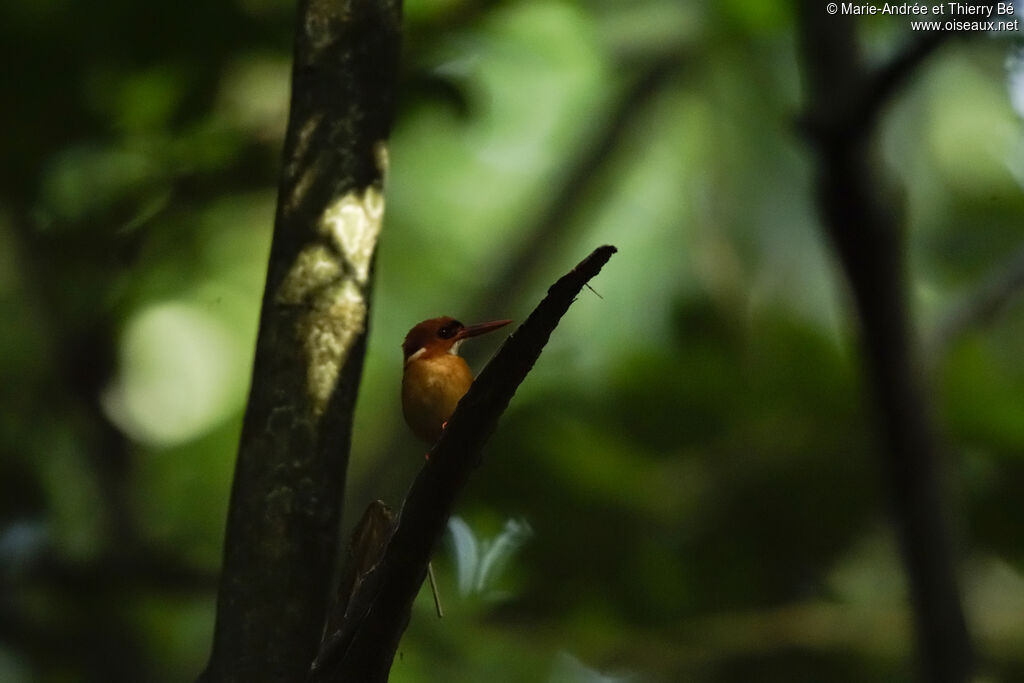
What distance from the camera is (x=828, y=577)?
641 cm

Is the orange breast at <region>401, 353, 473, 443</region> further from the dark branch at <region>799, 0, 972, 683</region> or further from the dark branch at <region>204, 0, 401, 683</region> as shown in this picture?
the dark branch at <region>799, 0, 972, 683</region>

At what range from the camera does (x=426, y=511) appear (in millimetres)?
2211

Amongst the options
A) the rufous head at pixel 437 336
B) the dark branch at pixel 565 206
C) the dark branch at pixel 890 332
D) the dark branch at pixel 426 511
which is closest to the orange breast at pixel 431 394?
the rufous head at pixel 437 336

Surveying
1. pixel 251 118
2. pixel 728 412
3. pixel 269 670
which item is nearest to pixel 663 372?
pixel 728 412

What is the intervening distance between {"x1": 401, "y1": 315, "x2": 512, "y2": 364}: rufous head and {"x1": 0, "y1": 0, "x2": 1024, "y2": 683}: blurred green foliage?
1549mm

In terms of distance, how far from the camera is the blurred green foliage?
16.9 ft

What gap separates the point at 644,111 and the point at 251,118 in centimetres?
218

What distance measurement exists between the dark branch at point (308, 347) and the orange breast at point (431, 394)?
0.22m

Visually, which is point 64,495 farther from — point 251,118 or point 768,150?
point 768,150

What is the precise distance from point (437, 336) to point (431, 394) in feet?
1.07

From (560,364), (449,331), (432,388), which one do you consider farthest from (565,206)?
(432,388)

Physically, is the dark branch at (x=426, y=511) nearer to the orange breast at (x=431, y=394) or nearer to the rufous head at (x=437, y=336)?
the orange breast at (x=431, y=394)

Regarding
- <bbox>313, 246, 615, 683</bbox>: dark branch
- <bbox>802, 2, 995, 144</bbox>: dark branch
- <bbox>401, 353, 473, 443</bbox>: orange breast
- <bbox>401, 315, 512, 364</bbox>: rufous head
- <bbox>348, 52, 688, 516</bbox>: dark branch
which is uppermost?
<bbox>348, 52, 688, 516</bbox>: dark branch

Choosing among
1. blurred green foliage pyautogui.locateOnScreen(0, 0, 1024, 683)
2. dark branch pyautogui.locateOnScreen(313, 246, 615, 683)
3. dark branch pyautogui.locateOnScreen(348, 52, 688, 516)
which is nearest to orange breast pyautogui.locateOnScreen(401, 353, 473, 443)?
dark branch pyautogui.locateOnScreen(313, 246, 615, 683)
